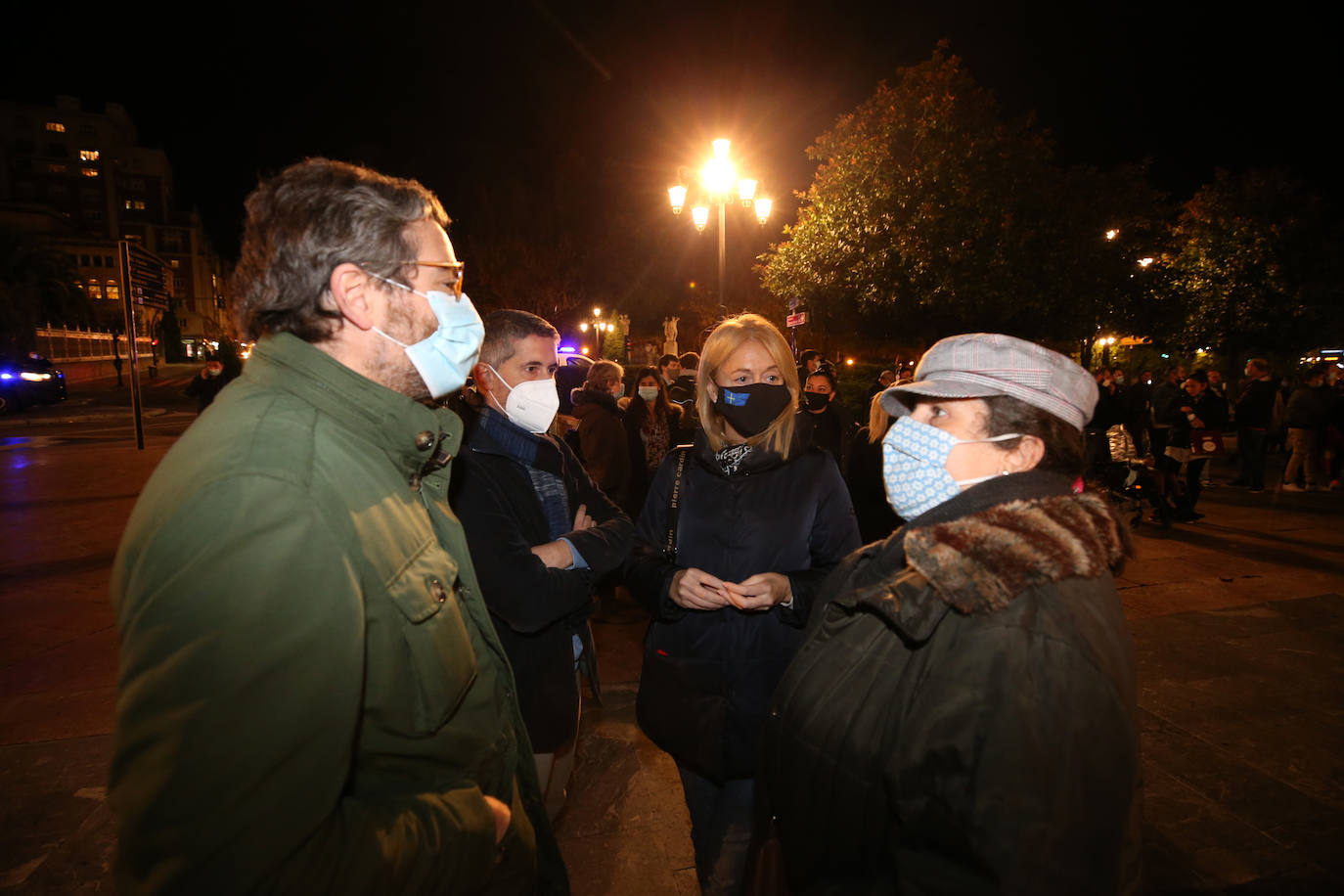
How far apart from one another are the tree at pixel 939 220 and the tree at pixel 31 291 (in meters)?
45.3

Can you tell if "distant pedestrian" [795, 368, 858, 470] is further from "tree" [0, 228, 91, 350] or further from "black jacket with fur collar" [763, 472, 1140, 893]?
"tree" [0, 228, 91, 350]

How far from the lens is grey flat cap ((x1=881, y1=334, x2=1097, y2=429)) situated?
1.58 meters

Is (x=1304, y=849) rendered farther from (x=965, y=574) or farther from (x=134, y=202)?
(x=134, y=202)

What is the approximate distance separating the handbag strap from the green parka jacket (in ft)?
4.25

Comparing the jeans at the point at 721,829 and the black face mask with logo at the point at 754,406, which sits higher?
the black face mask with logo at the point at 754,406

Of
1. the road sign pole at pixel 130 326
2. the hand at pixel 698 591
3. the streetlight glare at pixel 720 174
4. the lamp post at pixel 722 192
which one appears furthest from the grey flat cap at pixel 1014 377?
the road sign pole at pixel 130 326

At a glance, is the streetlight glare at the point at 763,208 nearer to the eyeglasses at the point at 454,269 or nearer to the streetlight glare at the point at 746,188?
the streetlight glare at the point at 746,188

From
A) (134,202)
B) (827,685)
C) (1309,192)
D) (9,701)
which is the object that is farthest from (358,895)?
(134,202)

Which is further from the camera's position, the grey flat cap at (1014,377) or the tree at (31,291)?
the tree at (31,291)

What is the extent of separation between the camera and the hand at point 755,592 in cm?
222

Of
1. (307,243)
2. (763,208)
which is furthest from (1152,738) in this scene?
(763,208)

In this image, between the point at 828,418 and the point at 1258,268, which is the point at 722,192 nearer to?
the point at 828,418

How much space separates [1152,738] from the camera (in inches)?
149

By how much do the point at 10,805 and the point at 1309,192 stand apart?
31.2m
